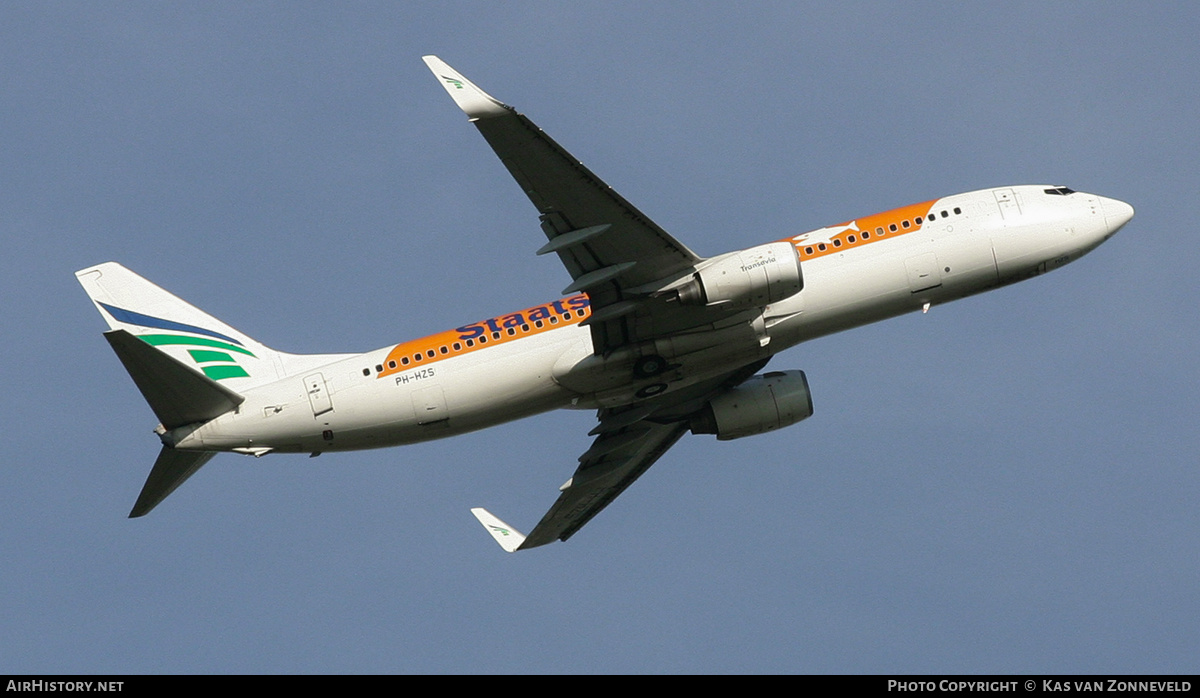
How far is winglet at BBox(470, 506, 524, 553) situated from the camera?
56.2 m

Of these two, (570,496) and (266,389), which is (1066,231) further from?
(266,389)

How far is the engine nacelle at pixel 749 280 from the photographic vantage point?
43.8m

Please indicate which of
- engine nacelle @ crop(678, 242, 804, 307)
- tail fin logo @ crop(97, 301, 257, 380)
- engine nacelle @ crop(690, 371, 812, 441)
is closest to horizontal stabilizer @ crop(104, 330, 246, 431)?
tail fin logo @ crop(97, 301, 257, 380)

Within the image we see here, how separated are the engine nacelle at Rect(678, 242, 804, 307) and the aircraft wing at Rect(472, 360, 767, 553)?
6213 millimetres

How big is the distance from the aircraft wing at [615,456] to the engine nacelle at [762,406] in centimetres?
56

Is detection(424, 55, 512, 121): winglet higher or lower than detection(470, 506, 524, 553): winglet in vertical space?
higher

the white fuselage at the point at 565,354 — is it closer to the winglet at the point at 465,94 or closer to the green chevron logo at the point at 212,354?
the green chevron logo at the point at 212,354

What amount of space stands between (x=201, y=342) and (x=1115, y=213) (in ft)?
109

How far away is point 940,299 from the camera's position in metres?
48.3

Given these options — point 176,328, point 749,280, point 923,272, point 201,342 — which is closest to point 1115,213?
point 923,272

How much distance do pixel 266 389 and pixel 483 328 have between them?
7.42 metres

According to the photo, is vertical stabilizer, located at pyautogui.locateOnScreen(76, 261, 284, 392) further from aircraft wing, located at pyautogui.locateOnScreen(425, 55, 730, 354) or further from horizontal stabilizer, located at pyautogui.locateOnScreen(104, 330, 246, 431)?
aircraft wing, located at pyautogui.locateOnScreen(425, 55, 730, 354)

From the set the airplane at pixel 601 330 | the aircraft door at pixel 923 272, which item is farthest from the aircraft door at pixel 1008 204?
the aircraft door at pixel 923 272

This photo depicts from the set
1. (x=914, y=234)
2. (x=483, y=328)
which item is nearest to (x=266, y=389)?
(x=483, y=328)
